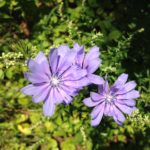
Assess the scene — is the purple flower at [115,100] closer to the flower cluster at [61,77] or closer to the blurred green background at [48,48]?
the flower cluster at [61,77]

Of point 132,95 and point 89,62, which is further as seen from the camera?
point 132,95

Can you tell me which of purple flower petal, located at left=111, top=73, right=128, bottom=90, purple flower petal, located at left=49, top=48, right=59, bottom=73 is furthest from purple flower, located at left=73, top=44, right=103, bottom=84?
purple flower petal, located at left=111, top=73, right=128, bottom=90

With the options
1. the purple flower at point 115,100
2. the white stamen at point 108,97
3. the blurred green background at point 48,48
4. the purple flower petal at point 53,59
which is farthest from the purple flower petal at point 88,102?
the blurred green background at point 48,48

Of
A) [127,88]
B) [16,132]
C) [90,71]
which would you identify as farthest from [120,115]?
[16,132]

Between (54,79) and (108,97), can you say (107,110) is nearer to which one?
(108,97)

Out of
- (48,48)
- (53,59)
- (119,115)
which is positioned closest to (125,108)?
(119,115)

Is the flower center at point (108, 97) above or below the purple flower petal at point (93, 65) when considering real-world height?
below
